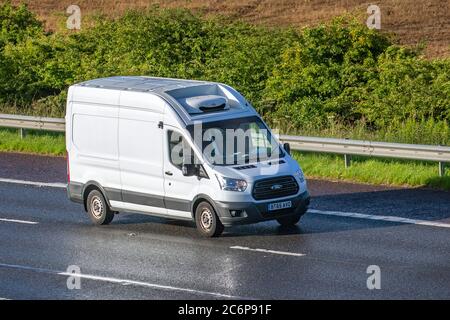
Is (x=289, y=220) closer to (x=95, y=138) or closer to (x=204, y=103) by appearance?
(x=204, y=103)

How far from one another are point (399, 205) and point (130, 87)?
463 cm

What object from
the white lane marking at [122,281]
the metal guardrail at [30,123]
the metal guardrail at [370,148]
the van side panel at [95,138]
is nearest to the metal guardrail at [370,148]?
the metal guardrail at [370,148]

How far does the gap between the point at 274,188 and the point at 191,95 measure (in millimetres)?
1979

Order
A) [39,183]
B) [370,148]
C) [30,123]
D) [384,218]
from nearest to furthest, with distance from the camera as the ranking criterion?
[384,218] → [370,148] → [39,183] → [30,123]

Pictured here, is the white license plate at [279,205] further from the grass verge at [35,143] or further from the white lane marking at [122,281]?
the grass verge at [35,143]

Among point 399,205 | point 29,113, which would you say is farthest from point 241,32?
point 399,205

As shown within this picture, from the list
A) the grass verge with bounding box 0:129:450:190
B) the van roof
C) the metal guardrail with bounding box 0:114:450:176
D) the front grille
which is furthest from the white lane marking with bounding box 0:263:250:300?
the metal guardrail with bounding box 0:114:450:176

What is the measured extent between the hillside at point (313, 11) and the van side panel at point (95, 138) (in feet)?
56.7

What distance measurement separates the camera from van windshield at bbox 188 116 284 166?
58.4 ft

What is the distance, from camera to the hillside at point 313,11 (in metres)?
37.3

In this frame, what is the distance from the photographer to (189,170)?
17.7 meters

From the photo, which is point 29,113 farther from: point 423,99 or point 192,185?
point 192,185

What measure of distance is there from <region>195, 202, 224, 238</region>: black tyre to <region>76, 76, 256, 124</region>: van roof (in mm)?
1286

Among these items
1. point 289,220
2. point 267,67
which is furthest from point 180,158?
point 267,67
